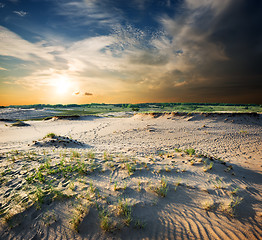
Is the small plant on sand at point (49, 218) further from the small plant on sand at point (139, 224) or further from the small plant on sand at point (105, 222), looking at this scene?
the small plant on sand at point (139, 224)

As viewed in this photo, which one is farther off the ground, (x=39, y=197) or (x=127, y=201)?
(x=39, y=197)

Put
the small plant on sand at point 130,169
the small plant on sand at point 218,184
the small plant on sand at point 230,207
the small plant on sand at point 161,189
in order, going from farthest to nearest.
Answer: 1. the small plant on sand at point 130,169
2. the small plant on sand at point 218,184
3. the small plant on sand at point 161,189
4. the small plant on sand at point 230,207

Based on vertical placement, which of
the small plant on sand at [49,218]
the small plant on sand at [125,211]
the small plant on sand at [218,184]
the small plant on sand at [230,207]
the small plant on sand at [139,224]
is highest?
the small plant on sand at [125,211]

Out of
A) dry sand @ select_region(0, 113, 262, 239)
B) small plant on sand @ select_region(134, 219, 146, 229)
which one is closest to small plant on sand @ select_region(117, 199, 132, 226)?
dry sand @ select_region(0, 113, 262, 239)

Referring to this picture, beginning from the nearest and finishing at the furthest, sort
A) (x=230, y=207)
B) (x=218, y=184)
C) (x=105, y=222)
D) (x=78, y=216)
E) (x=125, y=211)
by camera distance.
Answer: (x=105, y=222), (x=78, y=216), (x=125, y=211), (x=230, y=207), (x=218, y=184)

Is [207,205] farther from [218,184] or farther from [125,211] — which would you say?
[125,211]

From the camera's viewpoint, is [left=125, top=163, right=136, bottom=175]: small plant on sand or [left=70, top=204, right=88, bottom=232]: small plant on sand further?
[left=125, top=163, right=136, bottom=175]: small plant on sand

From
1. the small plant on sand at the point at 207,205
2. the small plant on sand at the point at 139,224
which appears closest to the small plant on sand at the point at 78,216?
the small plant on sand at the point at 139,224

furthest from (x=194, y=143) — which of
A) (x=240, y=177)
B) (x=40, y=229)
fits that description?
(x=40, y=229)

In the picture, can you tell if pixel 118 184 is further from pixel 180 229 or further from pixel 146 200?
pixel 180 229

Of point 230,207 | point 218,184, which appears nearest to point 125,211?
point 230,207

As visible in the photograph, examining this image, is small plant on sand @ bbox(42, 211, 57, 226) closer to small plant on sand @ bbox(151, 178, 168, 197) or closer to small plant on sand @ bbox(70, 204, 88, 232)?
small plant on sand @ bbox(70, 204, 88, 232)

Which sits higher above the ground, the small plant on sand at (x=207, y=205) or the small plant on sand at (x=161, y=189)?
the small plant on sand at (x=161, y=189)

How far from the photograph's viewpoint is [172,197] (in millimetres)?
3951
